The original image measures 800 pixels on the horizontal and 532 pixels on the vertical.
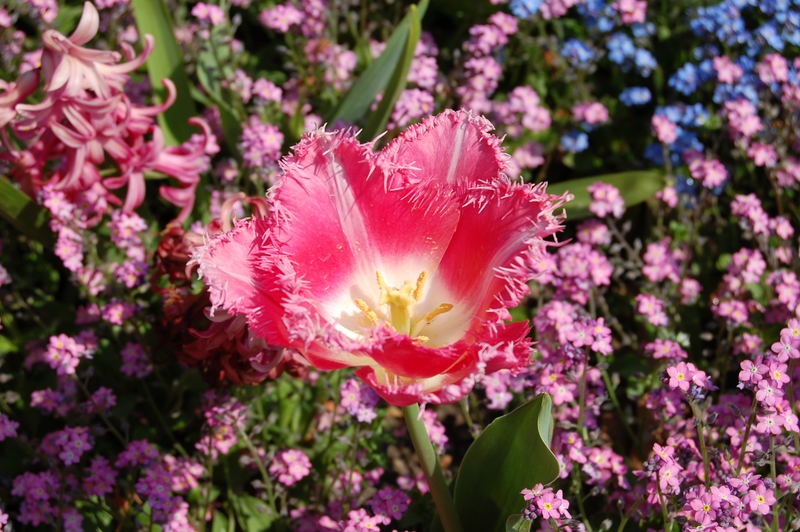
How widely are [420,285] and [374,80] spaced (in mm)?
1297

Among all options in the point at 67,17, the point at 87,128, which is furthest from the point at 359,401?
the point at 67,17

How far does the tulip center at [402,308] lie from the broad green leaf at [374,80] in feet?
4.07

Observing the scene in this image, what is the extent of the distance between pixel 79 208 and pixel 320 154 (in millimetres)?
1140

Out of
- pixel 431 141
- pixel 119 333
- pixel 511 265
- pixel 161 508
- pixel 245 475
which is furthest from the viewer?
pixel 119 333

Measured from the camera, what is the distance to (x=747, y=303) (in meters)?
2.51

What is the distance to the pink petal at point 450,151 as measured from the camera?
61.3 inches

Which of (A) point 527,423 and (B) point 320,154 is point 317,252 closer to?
(B) point 320,154

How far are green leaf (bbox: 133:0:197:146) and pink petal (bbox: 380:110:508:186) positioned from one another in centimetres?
145

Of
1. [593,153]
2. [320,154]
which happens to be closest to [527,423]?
[320,154]

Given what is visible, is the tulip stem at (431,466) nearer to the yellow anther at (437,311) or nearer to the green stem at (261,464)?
the yellow anther at (437,311)

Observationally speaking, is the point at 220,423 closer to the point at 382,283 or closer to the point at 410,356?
the point at 382,283

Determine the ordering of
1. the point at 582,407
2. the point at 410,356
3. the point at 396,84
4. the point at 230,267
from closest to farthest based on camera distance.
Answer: the point at 410,356, the point at 230,267, the point at 582,407, the point at 396,84

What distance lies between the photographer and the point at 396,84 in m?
2.59

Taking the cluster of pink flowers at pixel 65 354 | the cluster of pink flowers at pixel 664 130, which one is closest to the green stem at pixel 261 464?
the cluster of pink flowers at pixel 65 354
